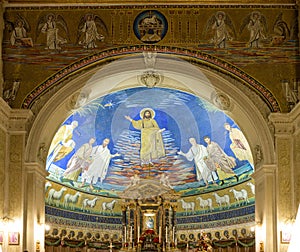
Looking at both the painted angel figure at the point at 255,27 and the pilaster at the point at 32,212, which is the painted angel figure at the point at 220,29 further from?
the pilaster at the point at 32,212

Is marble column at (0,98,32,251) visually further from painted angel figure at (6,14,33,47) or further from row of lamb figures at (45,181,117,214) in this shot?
row of lamb figures at (45,181,117,214)

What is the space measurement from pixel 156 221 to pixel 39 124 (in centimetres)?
1262

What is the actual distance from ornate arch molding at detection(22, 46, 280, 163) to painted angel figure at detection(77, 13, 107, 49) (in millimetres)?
410

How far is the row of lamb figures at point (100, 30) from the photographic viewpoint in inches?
693

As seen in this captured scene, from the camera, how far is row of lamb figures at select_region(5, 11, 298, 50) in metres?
17.6

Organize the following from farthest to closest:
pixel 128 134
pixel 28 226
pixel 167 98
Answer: pixel 128 134 → pixel 167 98 → pixel 28 226

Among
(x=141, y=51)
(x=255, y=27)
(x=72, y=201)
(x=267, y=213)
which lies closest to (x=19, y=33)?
(x=141, y=51)

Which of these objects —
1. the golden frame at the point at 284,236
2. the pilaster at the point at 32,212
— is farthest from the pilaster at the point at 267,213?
the pilaster at the point at 32,212

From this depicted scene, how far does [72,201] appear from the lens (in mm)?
28141

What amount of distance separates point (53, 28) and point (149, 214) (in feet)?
43.3

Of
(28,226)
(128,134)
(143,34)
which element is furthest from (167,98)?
(28,226)

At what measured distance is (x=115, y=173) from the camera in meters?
29.3

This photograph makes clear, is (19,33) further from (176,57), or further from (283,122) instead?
(283,122)

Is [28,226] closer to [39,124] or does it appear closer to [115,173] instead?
[39,124]
